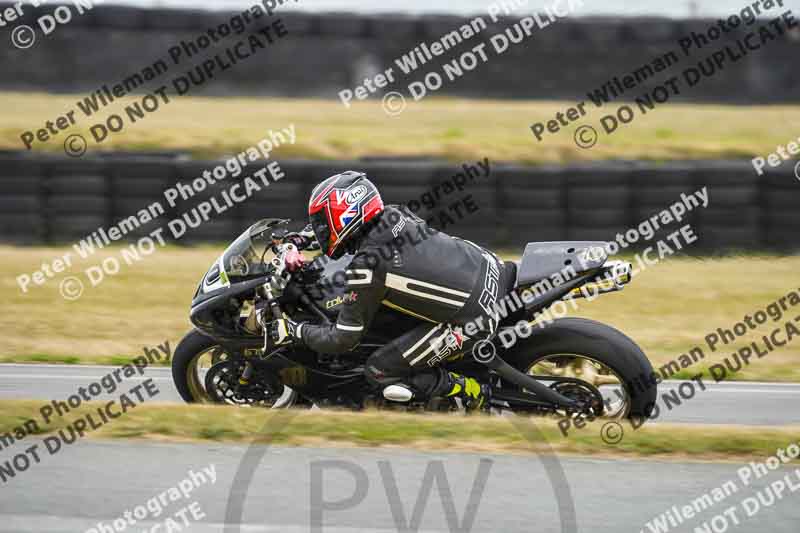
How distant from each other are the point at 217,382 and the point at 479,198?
5867 millimetres

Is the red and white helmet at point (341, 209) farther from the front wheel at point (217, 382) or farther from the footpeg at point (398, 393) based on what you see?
the front wheel at point (217, 382)

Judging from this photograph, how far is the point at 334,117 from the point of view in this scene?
54.5 feet

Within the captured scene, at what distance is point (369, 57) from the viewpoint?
61.2 ft

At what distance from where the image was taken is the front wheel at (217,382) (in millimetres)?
6262

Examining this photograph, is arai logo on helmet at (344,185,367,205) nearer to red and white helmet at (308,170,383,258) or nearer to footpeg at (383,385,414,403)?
red and white helmet at (308,170,383,258)

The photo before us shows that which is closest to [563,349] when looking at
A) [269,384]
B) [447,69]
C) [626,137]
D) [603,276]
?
[603,276]

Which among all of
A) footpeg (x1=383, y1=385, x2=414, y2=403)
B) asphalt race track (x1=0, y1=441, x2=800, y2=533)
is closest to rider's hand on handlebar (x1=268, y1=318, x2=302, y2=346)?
footpeg (x1=383, y1=385, x2=414, y2=403)

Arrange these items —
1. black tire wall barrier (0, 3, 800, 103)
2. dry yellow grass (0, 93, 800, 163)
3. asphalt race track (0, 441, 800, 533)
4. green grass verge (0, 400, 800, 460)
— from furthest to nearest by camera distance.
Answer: black tire wall barrier (0, 3, 800, 103) < dry yellow grass (0, 93, 800, 163) < green grass verge (0, 400, 800, 460) < asphalt race track (0, 441, 800, 533)

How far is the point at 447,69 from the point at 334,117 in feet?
8.36

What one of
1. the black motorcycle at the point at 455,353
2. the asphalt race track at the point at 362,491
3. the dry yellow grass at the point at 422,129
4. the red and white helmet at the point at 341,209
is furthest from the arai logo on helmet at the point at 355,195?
the dry yellow grass at the point at 422,129

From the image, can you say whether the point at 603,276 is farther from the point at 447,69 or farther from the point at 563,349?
the point at 447,69

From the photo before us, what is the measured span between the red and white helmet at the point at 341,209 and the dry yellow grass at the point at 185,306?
323 centimetres

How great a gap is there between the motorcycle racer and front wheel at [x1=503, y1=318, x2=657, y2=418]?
291 millimetres

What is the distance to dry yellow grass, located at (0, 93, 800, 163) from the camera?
14.0m
